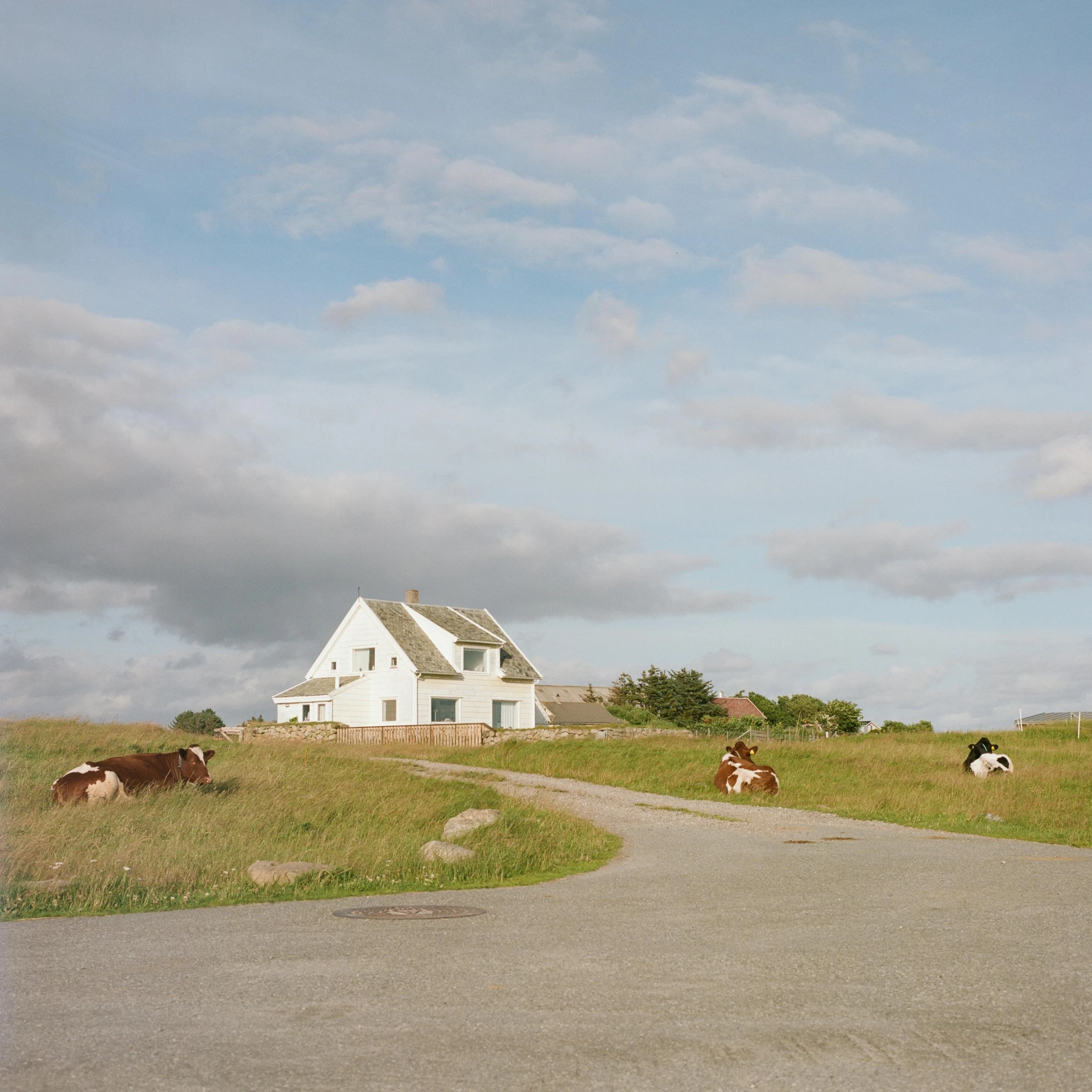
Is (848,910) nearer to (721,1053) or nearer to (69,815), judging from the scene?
(721,1053)

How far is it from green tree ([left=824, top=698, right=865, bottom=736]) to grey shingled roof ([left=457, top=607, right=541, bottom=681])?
3530 cm

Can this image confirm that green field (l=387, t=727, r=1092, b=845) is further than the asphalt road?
Yes

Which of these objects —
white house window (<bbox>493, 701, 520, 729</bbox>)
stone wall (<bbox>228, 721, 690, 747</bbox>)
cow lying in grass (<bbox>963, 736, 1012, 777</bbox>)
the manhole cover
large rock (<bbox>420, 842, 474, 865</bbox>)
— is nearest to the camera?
the manhole cover

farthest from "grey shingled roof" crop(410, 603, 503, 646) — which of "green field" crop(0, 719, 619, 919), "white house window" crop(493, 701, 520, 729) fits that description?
"green field" crop(0, 719, 619, 919)

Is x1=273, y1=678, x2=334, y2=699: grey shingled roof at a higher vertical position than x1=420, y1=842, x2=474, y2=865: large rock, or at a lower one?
higher

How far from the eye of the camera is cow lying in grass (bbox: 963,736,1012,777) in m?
30.3

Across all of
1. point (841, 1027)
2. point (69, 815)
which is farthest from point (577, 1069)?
point (69, 815)

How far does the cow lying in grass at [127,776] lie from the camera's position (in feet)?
57.3

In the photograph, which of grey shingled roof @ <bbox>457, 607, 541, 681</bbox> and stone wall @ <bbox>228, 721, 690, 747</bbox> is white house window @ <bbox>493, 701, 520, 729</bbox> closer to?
grey shingled roof @ <bbox>457, 607, 541, 681</bbox>

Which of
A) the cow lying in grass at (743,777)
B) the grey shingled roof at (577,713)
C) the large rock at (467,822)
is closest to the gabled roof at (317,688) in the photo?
the grey shingled roof at (577,713)

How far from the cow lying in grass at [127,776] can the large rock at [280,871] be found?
634 cm

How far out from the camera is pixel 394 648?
55062 mm

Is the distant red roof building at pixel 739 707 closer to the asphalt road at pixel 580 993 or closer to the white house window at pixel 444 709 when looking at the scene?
the white house window at pixel 444 709

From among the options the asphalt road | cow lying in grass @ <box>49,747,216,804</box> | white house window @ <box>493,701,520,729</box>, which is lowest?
the asphalt road
